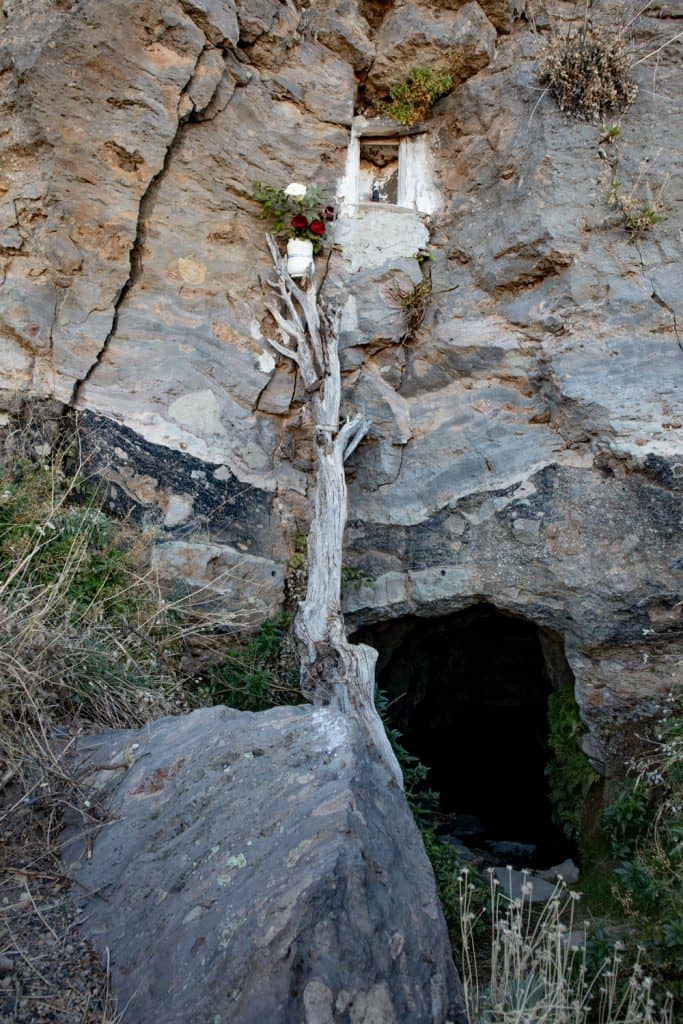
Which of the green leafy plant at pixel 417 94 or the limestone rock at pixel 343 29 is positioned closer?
the limestone rock at pixel 343 29

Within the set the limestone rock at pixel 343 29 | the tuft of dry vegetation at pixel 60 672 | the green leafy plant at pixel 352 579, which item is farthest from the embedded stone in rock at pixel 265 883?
the limestone rock at pixel 343 29

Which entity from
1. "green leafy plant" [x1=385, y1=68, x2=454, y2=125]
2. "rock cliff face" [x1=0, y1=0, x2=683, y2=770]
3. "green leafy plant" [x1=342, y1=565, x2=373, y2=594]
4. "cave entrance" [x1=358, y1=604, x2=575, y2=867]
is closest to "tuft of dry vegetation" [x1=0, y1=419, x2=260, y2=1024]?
"rock cliff face" [x1=0, y1=0, x2=683, y2=770]

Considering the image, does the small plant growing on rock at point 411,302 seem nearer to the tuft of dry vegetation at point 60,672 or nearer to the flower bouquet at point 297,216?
the flower bouquet at point 297,216

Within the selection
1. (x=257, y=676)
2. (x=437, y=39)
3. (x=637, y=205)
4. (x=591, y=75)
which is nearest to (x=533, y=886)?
(x=257, y=676)

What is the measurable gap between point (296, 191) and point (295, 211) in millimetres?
165

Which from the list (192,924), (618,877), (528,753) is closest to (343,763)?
(192,924)

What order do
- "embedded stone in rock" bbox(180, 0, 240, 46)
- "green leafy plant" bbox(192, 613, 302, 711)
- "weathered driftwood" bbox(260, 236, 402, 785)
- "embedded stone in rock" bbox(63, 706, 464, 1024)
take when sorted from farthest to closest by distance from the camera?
"embedded stone in rock" bbox(180, 0, 240, 46) < "green leafy plant" bbox(192, 613, 302, 711) < "weathered driftwood" bbox(260, 236, 402, 785) < "embedded stone in rock" bbox(63, 706, 464, 1024)

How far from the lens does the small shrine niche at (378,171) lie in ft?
20.4

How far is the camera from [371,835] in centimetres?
254

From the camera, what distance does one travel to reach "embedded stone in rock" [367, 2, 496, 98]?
5883mm

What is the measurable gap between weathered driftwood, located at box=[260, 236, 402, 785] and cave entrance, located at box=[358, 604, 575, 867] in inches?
56.8

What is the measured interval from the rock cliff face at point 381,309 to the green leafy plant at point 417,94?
0.11m

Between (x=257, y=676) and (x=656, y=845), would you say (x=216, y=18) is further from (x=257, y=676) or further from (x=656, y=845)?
(x=656, y=845)

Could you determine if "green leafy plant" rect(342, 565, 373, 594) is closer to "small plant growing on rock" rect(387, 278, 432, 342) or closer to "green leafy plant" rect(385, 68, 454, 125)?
"small plant growing on rock" rect(387, 278, 432, 342)
